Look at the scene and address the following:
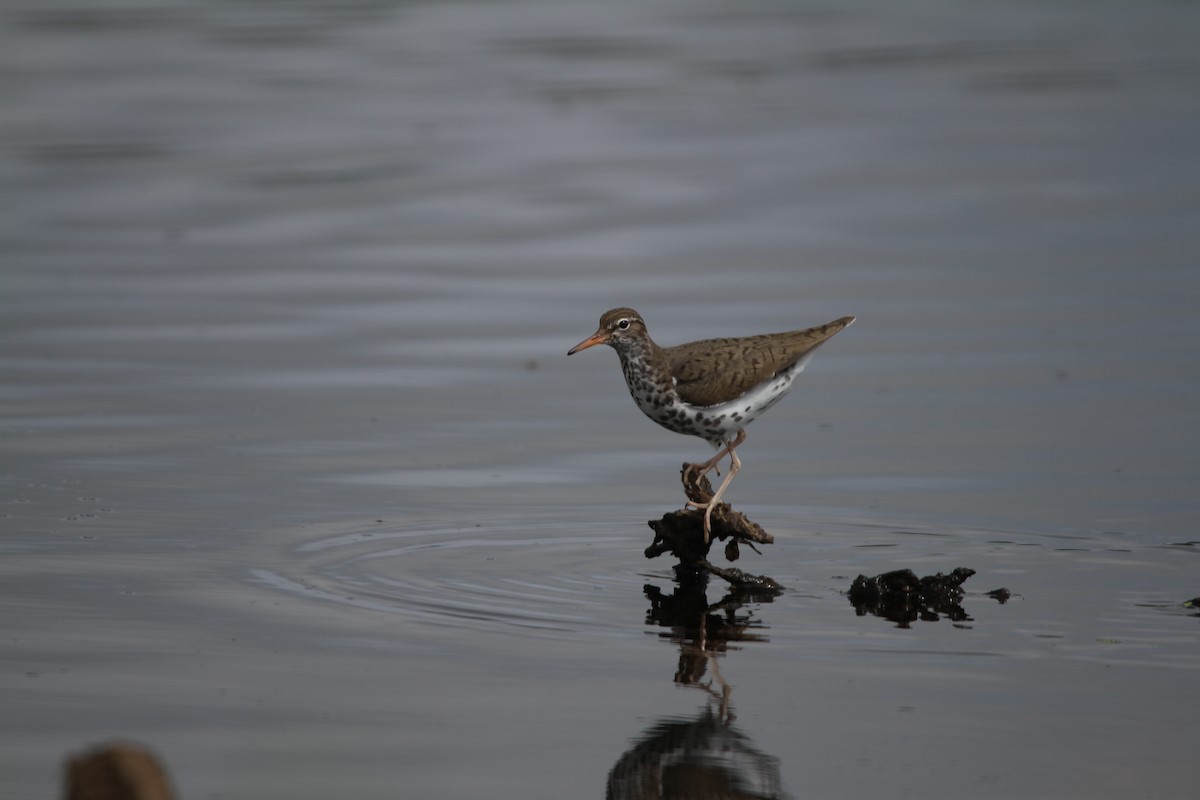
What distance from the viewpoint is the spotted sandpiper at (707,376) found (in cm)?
964

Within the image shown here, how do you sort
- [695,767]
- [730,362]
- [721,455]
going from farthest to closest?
[721,455], [730,362], [695,767]

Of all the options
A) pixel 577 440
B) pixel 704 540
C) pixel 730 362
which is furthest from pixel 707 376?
pixel 577 440

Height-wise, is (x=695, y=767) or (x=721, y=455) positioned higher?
(x=721, y=455)

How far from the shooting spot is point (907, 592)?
29.3 feet

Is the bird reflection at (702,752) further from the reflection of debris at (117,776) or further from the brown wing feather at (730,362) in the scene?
the reflection of debris at (117,776)

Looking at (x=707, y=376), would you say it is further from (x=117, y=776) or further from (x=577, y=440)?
(x=117, y=776)

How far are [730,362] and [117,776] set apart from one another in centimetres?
567

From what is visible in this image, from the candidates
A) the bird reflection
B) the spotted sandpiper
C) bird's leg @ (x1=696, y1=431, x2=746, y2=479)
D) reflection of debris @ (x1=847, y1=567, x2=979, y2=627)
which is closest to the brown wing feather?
the spotted sandpiper

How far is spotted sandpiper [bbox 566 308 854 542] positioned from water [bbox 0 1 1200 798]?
71 cm

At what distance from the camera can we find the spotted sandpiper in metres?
9.64

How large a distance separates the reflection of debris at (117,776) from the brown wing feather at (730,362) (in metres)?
5.38

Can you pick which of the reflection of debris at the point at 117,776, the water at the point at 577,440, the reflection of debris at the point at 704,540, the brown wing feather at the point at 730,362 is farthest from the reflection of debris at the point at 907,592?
the reflection of debris at the point at 117,776

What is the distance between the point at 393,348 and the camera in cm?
1436

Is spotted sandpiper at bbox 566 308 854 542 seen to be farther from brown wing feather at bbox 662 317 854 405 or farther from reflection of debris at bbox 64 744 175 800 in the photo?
reflection of debris at bbox 64 744 175 800
